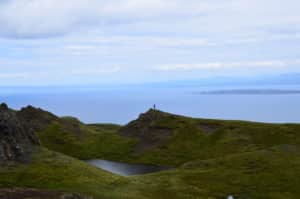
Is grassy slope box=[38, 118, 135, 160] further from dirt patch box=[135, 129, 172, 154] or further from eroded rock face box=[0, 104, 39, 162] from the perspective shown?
eroded rock face box=[0, 104, 39, 162]

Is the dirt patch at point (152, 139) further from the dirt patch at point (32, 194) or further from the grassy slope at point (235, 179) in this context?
the dirt patch at point (32, 194)

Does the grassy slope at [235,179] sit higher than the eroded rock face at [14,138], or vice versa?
the eroded rock face at [14,138]

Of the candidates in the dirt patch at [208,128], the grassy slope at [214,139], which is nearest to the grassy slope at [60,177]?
the grassy slope at [214,139]

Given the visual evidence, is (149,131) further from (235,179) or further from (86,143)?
(235,179)

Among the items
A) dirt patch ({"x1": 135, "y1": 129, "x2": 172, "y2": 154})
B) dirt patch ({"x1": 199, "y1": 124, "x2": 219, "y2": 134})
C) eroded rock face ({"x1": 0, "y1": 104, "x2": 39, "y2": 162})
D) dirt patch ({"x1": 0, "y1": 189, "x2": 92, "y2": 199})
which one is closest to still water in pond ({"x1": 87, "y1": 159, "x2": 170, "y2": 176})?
dirt patch ({"x1": 135, "y1": 129, "x2": 172, "y2": 154})

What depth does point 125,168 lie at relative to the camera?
14000cm

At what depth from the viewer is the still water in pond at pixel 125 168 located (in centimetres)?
13123

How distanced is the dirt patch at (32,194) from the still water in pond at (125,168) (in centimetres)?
5365

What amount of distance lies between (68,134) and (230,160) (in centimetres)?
8404

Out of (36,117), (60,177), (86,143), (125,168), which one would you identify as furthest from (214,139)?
(60,177)

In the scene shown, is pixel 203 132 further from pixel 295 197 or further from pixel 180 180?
pixel 295 197

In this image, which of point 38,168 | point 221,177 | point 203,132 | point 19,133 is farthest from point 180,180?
point 203,132

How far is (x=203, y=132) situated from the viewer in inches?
6412

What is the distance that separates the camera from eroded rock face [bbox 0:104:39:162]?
97.4 metres
